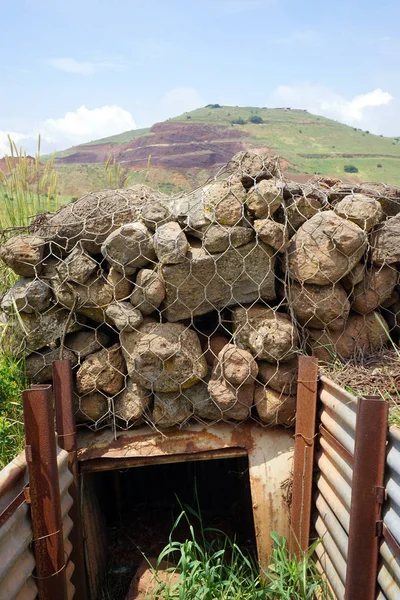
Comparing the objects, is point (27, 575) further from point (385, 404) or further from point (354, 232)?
point (354, 232)

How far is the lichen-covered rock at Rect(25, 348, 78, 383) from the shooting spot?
9.41 feet

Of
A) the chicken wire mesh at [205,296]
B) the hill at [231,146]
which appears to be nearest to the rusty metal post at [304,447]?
the chicken wire mesh at [205,296]

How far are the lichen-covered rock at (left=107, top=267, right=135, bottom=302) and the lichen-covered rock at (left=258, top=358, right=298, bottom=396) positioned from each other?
2.78ft

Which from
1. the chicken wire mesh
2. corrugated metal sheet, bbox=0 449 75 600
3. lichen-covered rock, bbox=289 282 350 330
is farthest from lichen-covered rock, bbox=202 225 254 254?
corrugated metal sheet, bbox=0 449 75 600

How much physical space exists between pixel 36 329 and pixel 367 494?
6.20ft

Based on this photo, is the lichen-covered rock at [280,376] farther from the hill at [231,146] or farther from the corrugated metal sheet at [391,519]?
the hill at [231,146]

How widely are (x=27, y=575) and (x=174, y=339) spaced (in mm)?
1277

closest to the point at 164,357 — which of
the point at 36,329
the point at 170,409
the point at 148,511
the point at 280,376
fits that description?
the point at 170,409

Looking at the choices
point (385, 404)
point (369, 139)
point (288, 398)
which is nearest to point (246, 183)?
point (288, 398)

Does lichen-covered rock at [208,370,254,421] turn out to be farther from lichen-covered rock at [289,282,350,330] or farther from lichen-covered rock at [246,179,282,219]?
lichen-covered rock at [246,179,282,219]

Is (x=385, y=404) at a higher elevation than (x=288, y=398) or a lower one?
higher

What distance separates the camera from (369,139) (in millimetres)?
42188

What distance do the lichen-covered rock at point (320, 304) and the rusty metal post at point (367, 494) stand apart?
915mm

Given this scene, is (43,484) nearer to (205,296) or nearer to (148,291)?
(148,291)
